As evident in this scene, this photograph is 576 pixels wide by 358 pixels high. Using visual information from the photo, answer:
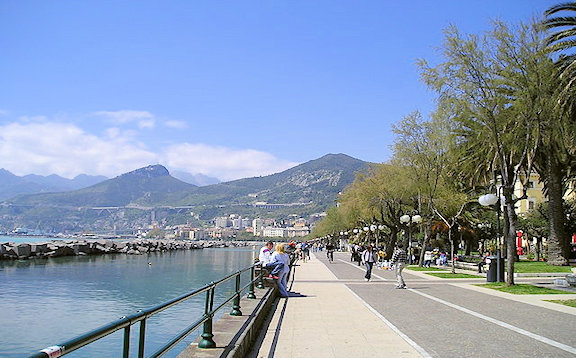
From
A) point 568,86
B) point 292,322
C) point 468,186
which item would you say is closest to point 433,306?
point 292,322

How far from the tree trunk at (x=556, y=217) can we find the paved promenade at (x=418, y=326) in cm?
1700

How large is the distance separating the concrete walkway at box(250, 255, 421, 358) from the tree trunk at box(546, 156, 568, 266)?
72.6ft

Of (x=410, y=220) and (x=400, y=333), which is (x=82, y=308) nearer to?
(x=400, y=333)

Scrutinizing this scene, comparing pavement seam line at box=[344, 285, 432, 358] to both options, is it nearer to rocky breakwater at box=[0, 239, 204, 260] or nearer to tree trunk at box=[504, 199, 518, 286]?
tree trunk at box=[504, 199, 518, 286]

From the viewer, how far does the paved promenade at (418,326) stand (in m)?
8.88

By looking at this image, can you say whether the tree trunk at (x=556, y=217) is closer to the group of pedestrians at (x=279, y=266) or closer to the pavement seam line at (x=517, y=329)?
the pavement seam line at (x=517, y=329)

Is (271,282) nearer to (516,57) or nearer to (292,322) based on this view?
(292,322)

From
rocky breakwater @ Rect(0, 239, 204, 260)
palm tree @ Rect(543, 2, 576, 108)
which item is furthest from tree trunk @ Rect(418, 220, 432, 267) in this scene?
rocky breakwater @ Rect(0, 239, 204, 260)

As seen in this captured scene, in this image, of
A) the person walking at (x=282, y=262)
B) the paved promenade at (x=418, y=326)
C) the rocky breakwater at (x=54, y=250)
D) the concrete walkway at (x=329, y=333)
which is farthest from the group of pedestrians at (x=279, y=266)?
the rocky breakwater at (x=54, y=250)

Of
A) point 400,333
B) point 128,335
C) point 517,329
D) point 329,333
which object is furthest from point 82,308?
point 128,335

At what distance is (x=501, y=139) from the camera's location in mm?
22094

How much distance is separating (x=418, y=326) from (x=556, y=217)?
86.6 feet

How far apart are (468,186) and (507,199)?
26206 mm

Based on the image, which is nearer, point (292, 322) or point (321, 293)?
point (292, 322)
